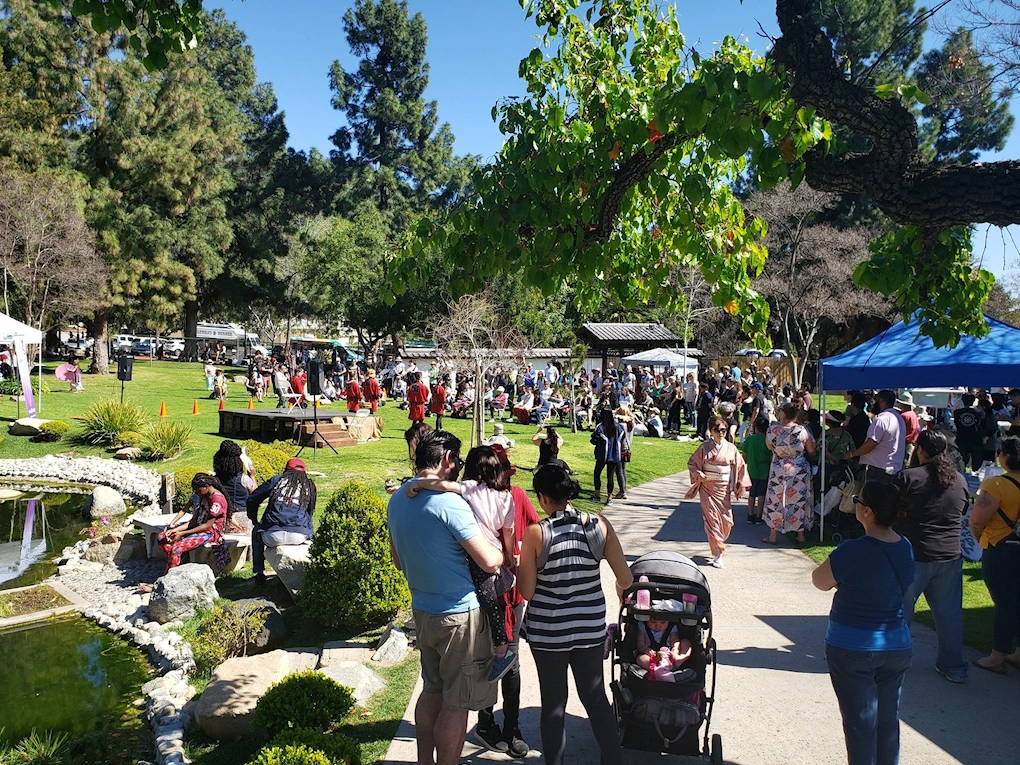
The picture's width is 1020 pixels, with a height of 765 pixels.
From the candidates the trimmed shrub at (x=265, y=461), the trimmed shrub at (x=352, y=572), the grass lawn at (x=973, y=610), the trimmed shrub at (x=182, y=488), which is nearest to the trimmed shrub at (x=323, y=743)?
the trimmed shrub at (x=352, y=572)

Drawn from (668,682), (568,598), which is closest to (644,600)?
(668,682)

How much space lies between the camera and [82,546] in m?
9.41

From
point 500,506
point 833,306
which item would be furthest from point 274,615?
point 833,306

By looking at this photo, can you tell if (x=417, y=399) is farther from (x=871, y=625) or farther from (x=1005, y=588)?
(x=871, y=625)

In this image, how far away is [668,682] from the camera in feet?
12.8

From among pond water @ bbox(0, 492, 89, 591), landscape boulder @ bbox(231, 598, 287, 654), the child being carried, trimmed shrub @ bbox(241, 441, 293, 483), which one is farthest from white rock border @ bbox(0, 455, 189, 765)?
the child being carried

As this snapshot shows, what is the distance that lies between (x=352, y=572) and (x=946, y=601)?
4.21 m

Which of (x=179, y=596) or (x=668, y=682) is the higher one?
(x=668, y=682)

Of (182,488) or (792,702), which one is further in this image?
(182,488)

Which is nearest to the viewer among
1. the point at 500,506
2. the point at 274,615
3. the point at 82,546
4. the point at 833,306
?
the point at 500,506

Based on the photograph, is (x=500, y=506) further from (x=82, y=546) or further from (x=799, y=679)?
(x=82, y=546)

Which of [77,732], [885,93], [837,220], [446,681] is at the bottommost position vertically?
[77,732]

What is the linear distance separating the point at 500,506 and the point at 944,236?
2682 millimetres

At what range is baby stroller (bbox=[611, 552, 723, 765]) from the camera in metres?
3.86
